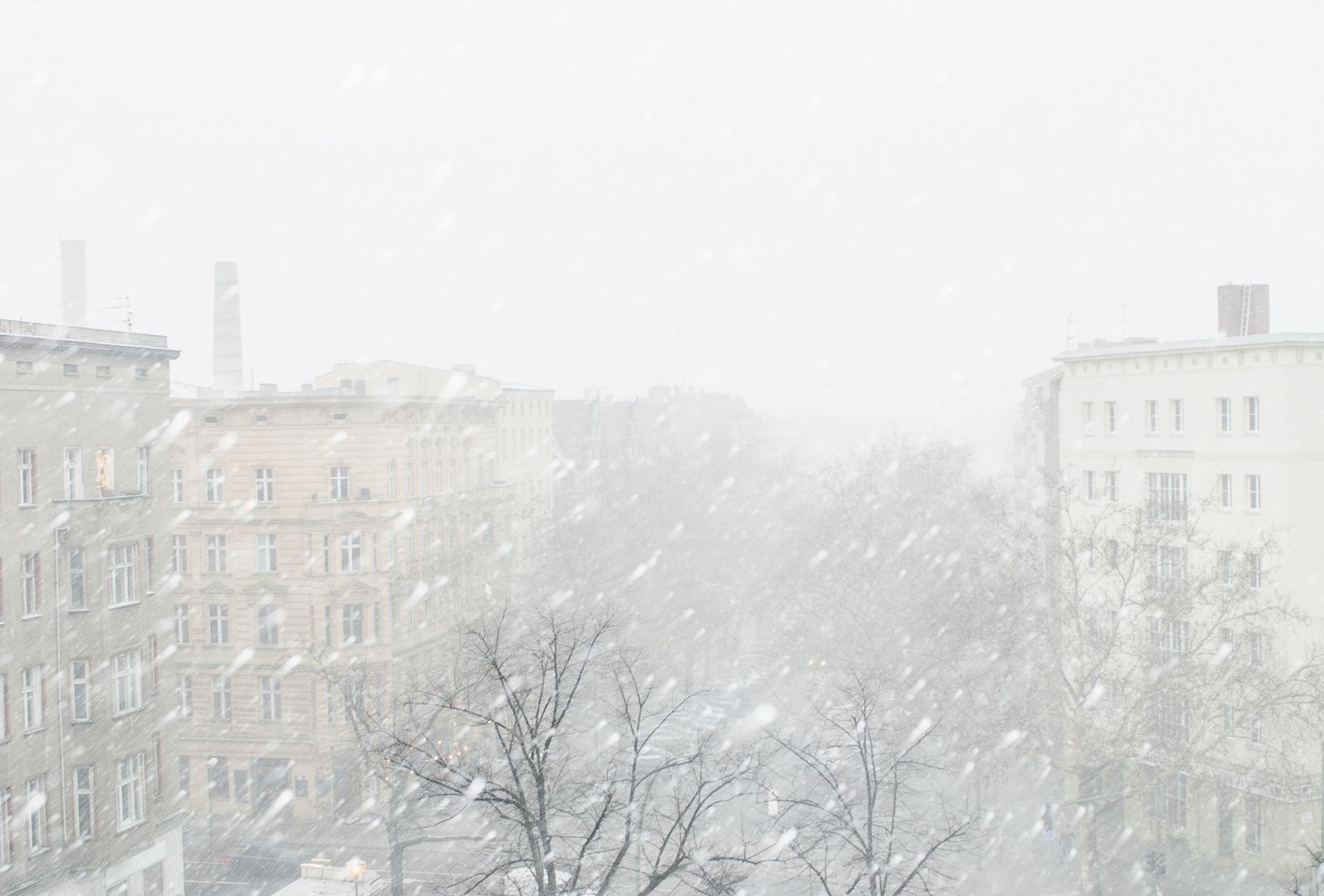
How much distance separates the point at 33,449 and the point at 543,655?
12.1 m

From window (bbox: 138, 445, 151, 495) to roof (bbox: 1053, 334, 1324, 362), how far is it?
24.6 metres

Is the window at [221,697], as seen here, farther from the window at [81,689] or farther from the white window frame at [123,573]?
the window at [81,689]

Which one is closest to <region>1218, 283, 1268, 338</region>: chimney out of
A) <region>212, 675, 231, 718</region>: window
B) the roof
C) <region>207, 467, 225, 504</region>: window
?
the roof

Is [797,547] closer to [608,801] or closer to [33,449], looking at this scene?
[33,449]

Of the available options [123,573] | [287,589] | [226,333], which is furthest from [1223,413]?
[226,333]

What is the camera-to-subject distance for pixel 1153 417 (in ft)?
114

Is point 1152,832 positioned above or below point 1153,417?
below

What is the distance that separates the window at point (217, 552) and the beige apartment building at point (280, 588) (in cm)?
5

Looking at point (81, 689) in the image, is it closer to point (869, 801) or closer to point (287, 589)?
point (869, 801)

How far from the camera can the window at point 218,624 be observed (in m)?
39.4

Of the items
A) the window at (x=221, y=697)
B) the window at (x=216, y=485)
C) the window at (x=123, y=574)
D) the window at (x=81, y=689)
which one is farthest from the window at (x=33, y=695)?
the window at (x=216, y=485)

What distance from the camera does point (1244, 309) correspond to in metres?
35.2

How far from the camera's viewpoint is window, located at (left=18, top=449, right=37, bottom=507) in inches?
900

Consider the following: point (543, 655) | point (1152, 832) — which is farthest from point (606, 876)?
point (1152, 832)
